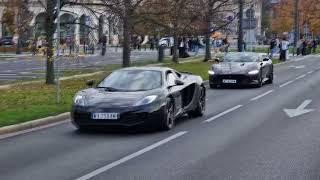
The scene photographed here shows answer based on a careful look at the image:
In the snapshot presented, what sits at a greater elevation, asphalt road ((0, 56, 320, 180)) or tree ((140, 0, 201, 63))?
tree ((140, 0, 201, 63))

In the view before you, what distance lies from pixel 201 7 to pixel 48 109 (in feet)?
79.9

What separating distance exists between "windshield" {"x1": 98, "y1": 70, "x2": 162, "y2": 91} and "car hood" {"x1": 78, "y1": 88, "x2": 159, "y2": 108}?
44cm

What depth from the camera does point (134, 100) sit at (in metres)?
12.8

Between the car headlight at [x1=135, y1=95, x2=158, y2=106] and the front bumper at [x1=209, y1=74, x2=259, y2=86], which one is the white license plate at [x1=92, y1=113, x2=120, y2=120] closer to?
the car headlight at [x1=135, y1=95, x2=158, y2=106]

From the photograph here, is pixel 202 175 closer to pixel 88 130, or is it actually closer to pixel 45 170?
pixel 45 170

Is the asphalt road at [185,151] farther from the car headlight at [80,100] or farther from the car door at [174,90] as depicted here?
the car headlight at [80,100]

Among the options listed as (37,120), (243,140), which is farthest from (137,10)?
(243,140)

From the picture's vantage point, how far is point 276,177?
8.65 metres

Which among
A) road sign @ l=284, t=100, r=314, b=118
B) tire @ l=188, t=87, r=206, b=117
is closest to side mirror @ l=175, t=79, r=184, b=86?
tire @ l=188, t=87, r=206, b=117

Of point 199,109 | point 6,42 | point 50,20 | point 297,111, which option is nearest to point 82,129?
point 199,109

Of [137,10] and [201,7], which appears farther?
[201,7]

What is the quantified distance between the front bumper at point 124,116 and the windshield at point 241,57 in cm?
1398

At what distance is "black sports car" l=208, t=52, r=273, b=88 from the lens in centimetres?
2531

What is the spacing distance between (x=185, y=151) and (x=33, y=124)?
4.48 metres
